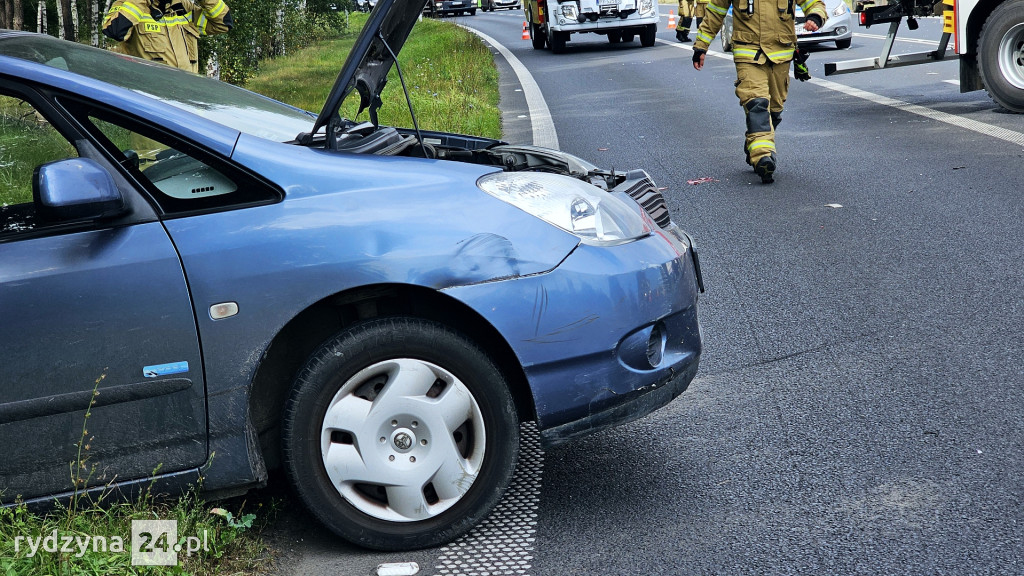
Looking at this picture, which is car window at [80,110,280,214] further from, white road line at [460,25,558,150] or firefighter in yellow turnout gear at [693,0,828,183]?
white road line at [460,25,558,150]

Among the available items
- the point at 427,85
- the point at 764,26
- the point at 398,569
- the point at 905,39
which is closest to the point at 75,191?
the point at 398,569

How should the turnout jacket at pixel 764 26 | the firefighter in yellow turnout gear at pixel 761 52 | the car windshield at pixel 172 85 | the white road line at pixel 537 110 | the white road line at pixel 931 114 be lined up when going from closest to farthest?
the car windshield at pixel 172 85, the firefighter in yellow turnout gear at pixel 761 52, the turnout jacket at pixel 764 26, the white road line at pixel 931 114, the white road line at pixel 537 110

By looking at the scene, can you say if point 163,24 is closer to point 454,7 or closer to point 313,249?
point 313,249

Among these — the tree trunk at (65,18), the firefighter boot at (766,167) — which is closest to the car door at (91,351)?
the firefighter boot at (766,167)

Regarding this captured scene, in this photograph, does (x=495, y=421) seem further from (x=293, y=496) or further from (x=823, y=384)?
(x=823, y=384)

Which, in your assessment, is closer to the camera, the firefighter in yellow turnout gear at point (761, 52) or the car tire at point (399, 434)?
the car tire at point (399, 434)

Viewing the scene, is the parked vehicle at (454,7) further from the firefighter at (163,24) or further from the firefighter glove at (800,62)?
the firefighter at (163,24)

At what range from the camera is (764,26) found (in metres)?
8.27

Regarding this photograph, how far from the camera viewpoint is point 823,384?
4.23 m

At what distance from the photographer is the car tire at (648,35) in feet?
79.4

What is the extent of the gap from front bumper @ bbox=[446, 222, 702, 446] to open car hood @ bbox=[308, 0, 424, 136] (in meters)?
0.82

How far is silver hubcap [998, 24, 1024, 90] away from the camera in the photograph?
10.4m

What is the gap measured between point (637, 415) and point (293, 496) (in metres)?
1.17

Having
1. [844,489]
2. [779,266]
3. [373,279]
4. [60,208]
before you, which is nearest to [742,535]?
[844,489]
